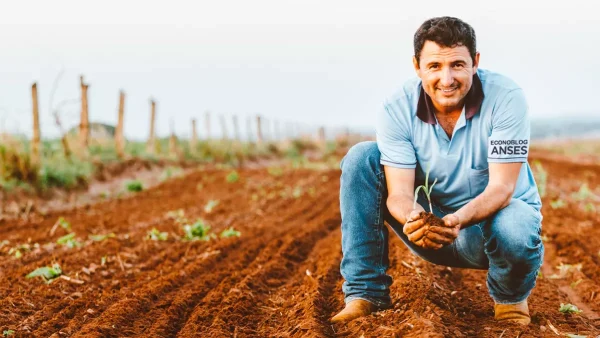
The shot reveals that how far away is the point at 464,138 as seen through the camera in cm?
354

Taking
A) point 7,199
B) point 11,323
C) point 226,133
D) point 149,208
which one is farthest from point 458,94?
point 226,133

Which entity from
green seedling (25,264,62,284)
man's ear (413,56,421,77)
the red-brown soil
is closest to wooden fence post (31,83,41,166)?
the red-brown soil

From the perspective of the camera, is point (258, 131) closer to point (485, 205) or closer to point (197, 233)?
point (197, 233)

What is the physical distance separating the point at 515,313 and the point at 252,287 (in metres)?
1.93

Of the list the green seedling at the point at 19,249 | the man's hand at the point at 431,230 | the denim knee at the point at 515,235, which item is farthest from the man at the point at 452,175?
the green seedling at the point at 19,249

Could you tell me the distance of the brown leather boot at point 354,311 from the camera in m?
3.55

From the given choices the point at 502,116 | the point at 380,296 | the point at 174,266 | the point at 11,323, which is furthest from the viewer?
the point at 174,266

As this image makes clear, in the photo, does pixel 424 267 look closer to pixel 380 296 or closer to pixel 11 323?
pixel 380 296

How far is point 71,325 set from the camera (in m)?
3.86

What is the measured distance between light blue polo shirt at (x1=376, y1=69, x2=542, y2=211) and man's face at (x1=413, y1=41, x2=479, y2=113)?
0.07m

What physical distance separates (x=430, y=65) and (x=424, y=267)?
6.45 ft

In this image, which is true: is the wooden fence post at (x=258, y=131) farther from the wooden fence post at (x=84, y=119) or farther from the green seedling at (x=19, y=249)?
the green seedling at (x=19, y=249)

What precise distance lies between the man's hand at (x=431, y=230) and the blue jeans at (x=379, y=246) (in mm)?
362

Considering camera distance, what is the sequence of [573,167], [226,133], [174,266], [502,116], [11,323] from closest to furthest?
[502,116] < [11,323] < [174,266] < [573,167] < [226,133]
